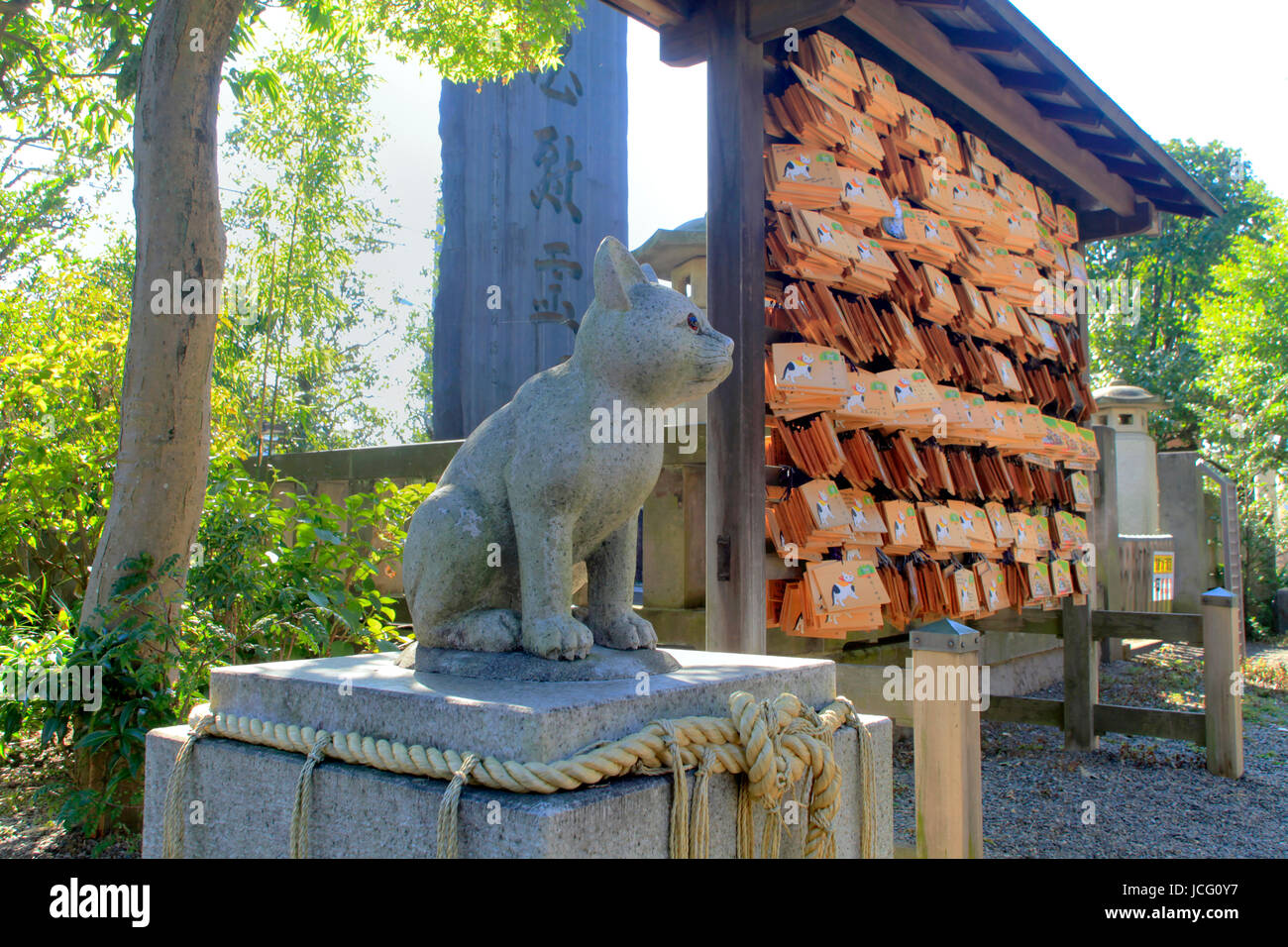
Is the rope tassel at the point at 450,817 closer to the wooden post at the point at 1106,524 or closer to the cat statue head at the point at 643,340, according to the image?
the cat statue head at the point at 643,340

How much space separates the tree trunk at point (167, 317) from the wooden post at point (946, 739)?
108 inches

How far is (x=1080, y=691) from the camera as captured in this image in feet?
18.8

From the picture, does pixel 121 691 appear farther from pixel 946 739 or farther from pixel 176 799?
pixel 946 739

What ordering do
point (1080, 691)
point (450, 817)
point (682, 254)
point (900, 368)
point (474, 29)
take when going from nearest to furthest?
point (450, 817), point (900, 368), point (474, 29), point (1080, 691), point (682, 254)

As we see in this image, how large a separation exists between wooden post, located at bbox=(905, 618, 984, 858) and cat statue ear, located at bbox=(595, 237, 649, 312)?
3.63ft

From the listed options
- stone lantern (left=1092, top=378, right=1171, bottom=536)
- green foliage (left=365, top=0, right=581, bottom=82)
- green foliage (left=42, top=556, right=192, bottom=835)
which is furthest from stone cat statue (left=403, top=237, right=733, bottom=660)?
stone lantern (left=1092, top=378, right=1171, bottom=536)

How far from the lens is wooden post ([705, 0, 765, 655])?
3646 millimetres

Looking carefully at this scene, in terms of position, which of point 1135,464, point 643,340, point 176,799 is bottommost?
point 176,799

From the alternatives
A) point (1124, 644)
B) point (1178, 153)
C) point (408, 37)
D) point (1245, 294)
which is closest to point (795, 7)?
point (408, 37)

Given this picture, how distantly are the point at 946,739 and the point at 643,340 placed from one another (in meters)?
1.23

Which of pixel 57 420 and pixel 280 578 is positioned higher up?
pixel 57 420

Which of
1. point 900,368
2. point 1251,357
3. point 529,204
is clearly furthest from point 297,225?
point 1251,357

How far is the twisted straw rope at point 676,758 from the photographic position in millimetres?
1517

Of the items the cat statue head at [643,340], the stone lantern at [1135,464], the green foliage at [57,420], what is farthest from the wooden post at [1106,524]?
the green foliage at [57,420]
